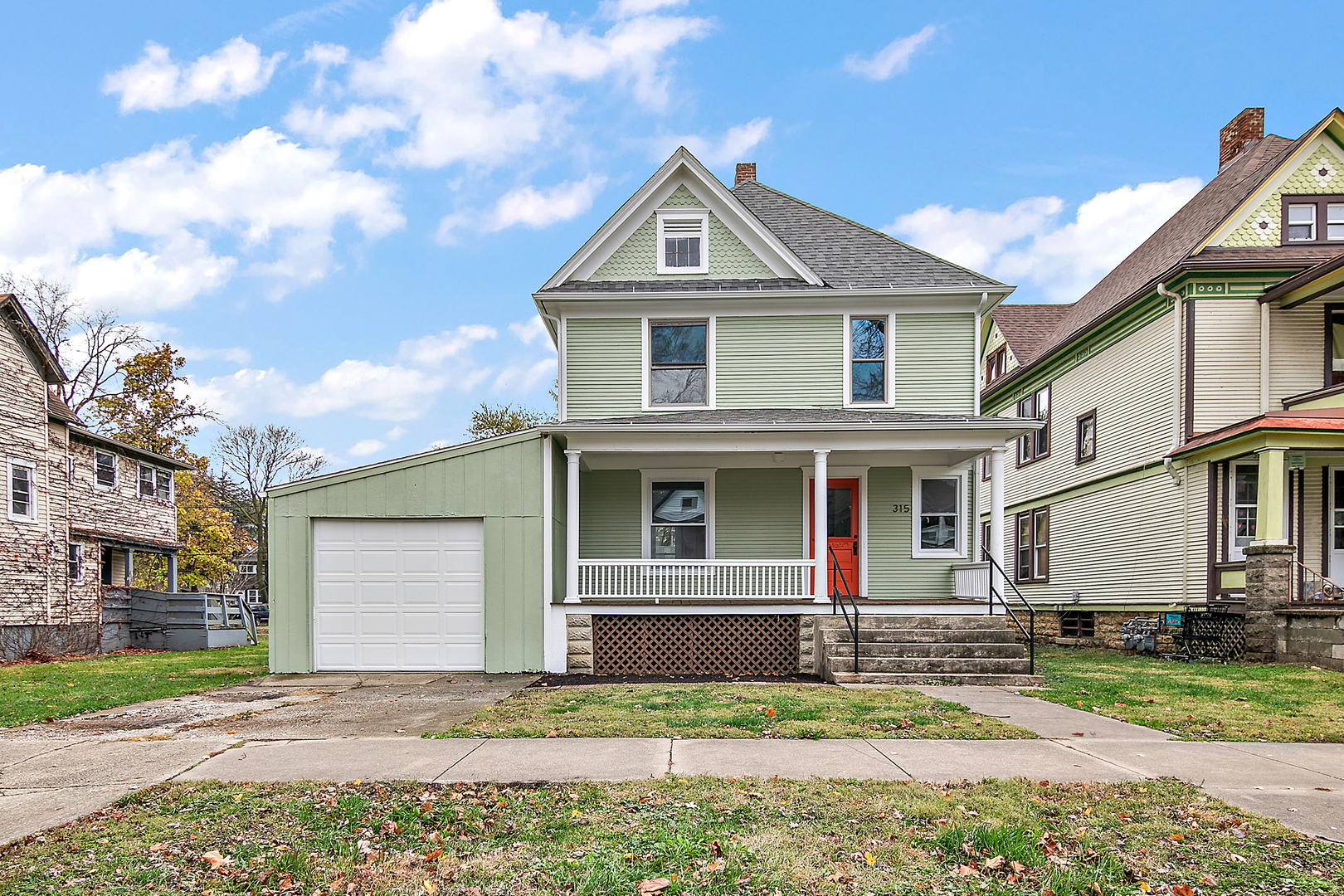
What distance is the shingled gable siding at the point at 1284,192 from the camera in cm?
1614

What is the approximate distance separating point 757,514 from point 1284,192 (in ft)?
39.3

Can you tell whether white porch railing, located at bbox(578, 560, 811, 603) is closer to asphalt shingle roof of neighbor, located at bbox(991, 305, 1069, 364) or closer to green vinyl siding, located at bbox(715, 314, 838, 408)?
green vinyl siding, located at bbox(715, 314, 838, 408)

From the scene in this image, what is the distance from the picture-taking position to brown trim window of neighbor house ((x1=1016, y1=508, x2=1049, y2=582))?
2212 cm

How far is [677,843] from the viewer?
4086mm

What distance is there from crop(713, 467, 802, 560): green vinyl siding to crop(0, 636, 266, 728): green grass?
7.76 metres

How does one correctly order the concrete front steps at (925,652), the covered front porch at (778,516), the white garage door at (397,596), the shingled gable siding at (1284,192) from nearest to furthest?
the concrete front steps at (925,652) < the white garage door at (397,596) < the covered front porch at (778,516) < the shingled gable siding at (1284,192)

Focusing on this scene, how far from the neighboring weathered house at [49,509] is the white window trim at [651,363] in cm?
1533

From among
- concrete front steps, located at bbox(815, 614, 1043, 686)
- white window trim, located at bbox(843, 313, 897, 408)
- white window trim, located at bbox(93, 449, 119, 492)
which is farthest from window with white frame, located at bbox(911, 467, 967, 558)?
white window trim, located at bbox(93, 449, 119, 492)

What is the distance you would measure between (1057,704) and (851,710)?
8.40 ft

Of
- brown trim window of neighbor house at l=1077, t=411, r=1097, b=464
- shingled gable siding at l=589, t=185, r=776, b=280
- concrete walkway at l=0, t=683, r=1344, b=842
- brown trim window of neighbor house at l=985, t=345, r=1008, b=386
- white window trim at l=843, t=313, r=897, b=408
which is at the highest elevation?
shingled gable siding at l=589, t=185, r=776, b=280

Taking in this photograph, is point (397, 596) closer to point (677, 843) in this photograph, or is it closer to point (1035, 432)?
point (677, 843)

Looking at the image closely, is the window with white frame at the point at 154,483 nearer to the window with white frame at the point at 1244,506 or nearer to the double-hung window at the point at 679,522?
the double-hung window at the point at 679,522

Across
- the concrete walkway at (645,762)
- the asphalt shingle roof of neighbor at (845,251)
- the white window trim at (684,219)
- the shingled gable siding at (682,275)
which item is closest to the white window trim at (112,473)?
the shingled gable siding at (682,275)

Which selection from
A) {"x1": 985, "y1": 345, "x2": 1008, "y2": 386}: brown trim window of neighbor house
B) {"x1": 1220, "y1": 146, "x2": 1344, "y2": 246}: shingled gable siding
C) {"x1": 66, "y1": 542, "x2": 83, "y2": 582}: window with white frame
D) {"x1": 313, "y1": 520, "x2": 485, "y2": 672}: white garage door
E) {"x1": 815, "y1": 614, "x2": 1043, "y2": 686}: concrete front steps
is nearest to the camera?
{"x1": 815, "y1": 614, "x2": 1043, "y2": 686}: concrete front steps
